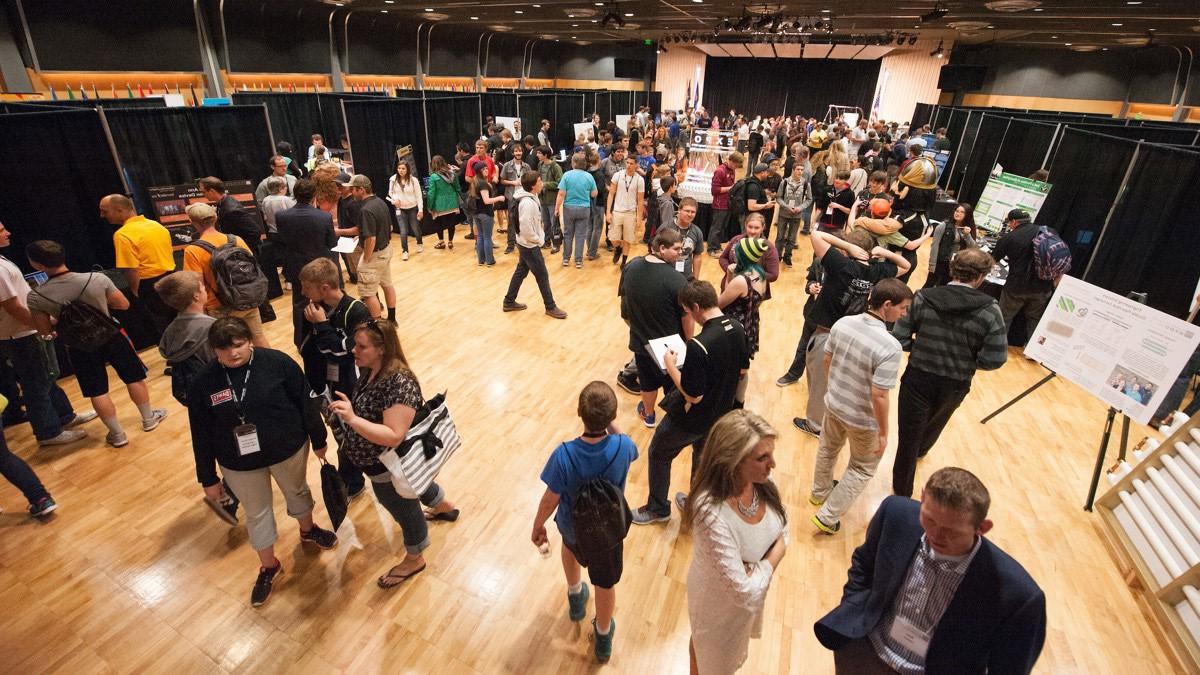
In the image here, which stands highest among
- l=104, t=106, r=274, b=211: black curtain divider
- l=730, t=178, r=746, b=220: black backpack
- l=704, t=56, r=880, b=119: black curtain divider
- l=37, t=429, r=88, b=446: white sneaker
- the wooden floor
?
l=704, t=56, r=880, b=119: black curtain divider

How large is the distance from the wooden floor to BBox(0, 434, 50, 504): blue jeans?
181mm

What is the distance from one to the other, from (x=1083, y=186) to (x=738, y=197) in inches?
154

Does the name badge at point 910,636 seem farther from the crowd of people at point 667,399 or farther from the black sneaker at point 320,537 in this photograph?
the black sneaker at point 320,537

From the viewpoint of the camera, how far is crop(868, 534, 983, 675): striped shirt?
1433mm

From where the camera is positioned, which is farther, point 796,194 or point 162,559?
point 796,194

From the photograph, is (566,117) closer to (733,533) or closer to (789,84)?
(733,533)

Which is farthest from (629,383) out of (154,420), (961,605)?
(154,420)

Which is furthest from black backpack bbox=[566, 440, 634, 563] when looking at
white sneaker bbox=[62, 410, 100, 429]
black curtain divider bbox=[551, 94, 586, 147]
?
black curtain divider bbox=[551, 94, 586, 147]

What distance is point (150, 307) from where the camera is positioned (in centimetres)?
467

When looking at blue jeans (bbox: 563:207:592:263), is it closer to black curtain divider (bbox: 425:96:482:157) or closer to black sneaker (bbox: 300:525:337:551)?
black curtain divider (bbox: 425:96:482:157)

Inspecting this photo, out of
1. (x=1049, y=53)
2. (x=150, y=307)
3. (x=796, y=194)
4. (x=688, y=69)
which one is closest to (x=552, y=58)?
(x=688, y=69)

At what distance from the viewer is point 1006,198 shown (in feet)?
21.5

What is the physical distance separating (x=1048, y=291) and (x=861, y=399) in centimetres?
371

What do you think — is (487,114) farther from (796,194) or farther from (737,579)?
(737,579)
